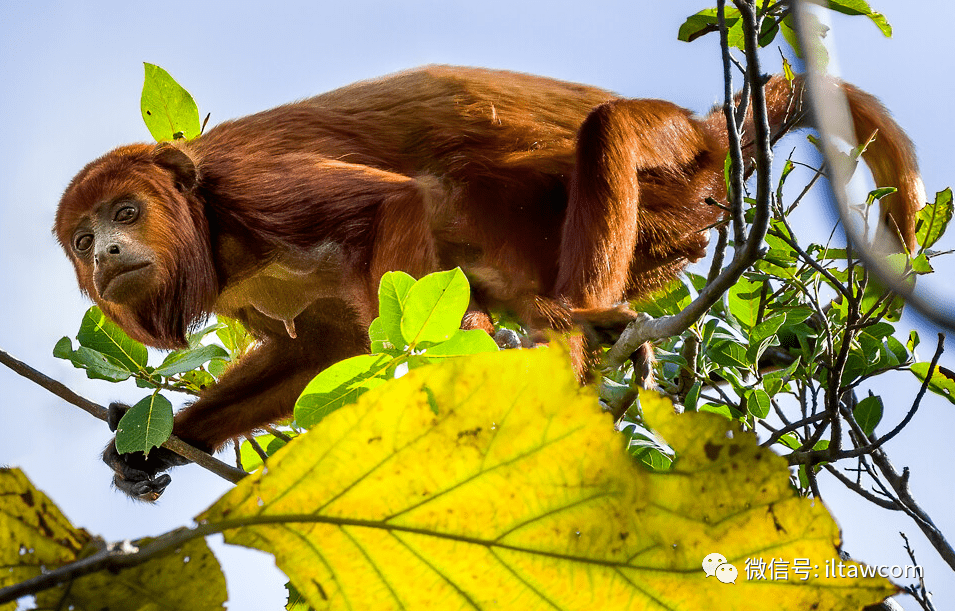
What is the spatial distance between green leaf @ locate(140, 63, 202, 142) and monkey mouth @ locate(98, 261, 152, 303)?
1.73 feet

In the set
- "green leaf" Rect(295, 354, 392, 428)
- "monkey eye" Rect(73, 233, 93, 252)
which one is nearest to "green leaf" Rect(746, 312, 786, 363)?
"green leaf" Rect(295, 354, 392, 428)

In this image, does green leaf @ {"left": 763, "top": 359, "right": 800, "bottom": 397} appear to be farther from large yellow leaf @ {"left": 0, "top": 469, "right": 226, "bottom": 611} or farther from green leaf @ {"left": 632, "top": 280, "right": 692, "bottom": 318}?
large yellow leaf @ {"left": 0, "top": 469, "right": 226, "bottom": 611}

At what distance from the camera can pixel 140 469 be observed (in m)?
3.97

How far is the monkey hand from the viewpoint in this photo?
3.88 metres

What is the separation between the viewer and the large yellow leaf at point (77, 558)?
821 millimetres

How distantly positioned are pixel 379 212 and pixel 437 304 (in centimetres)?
180

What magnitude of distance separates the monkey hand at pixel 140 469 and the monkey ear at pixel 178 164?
989 mm

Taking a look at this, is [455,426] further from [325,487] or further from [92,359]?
[92,359]

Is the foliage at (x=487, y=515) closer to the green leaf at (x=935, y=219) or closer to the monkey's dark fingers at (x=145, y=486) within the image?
the green leaf at (x=935, y=219)

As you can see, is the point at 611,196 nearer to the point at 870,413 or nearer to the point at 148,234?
the point at 870,413

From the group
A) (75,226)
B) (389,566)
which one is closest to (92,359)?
(75,226)

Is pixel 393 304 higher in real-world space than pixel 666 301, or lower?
higher

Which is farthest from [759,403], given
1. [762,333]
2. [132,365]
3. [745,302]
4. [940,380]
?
[132,365]

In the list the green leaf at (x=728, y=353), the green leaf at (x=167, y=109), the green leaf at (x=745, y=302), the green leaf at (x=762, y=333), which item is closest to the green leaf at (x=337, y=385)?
the green leaf at (x=762, y=333)
